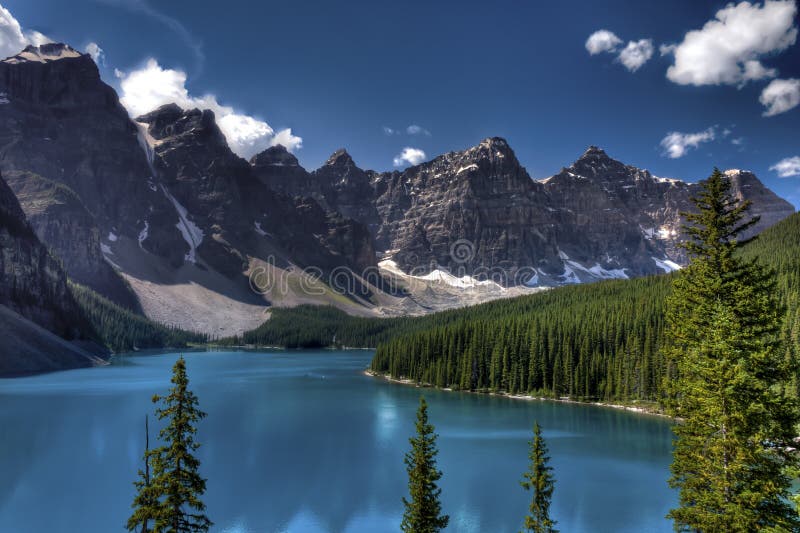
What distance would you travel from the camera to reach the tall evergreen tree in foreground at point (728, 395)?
640 inches

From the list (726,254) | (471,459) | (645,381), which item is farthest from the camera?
(645,381)

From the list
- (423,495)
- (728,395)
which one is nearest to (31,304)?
(423,495)

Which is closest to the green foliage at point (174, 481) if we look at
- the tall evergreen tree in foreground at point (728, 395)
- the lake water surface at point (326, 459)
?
the tall evergreen tree in foreground at point (728, 395)

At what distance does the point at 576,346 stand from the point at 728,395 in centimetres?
6979

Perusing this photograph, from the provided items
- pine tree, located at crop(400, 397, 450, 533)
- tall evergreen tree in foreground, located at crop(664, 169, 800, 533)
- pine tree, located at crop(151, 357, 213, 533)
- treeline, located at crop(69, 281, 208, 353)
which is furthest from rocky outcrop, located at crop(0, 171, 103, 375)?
tall evergreen tree in foreground, located at crop(664, 169, 800, 533)

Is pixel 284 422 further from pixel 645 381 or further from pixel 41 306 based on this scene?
pixel 41 306

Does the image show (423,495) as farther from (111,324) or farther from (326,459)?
(111,324)

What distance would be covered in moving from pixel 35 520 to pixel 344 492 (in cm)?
1870

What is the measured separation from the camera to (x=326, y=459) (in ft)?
158

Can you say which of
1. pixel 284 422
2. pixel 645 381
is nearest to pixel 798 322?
pixel 645 381

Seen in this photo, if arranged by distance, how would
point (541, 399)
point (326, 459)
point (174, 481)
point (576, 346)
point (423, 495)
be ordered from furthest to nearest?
point (576, 346), point (541, 399), point (326, 459), point (423, 495), point (174, 481)

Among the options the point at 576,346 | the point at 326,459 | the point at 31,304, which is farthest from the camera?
the point at 31,304

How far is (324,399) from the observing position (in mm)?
83500

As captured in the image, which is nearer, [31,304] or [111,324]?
[31,304]
